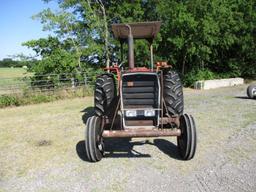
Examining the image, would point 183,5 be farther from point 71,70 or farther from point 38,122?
point 38,122

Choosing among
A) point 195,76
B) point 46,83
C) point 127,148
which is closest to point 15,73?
point 46,83

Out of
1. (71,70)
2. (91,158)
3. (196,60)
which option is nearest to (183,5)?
(196,60)

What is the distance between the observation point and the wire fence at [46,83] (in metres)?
14.8

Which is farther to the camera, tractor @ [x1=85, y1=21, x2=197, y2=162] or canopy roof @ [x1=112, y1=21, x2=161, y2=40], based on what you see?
canopy roof @ [x1=112, y1=21, x2=161, y2=40]

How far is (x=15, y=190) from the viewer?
4734 millimetres

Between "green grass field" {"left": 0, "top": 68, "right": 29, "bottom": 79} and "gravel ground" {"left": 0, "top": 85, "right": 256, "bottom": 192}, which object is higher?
"green grass field" {"left": 0, "top": 68, "right": 29, "bottom": 79}

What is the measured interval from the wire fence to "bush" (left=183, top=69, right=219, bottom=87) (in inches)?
249

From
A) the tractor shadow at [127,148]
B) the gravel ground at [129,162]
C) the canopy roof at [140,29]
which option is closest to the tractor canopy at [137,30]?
the canopy roof at [140,29]

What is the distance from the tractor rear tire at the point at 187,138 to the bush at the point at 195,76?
14758mm

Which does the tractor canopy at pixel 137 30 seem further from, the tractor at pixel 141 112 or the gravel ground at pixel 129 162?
the gravel ground at pixel 129 162

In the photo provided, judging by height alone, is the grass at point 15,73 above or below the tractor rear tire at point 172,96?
above

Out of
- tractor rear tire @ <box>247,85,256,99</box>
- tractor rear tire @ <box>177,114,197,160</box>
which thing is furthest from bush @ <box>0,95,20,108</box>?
tractor rear tire @ <box>177,114,197,160</box>

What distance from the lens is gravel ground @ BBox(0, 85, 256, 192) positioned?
4.73m

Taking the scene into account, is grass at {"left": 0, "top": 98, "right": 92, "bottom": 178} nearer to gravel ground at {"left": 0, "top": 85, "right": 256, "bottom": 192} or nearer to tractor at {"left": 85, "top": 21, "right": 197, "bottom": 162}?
gravel ground at {"left": 0, "top": 85, "right": 256, "bottom": 192}
